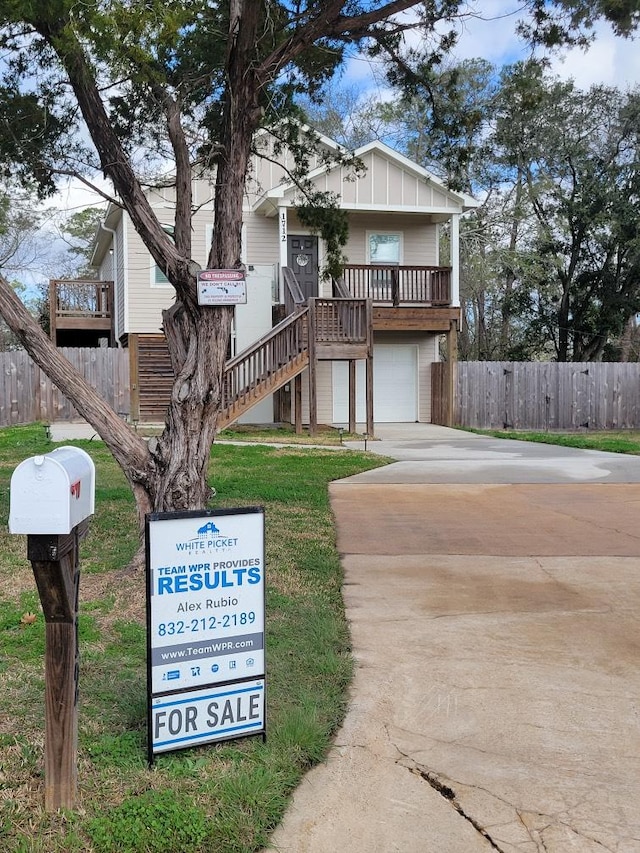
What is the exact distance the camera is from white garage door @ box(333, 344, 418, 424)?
20.9 meters

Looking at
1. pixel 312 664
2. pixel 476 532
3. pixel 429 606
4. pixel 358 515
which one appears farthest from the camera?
pixel 358 515

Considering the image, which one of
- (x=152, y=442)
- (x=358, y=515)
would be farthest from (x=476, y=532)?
(x=152, y=442)

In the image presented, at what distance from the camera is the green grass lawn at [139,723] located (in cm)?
257

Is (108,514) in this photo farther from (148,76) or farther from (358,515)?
(148,76)

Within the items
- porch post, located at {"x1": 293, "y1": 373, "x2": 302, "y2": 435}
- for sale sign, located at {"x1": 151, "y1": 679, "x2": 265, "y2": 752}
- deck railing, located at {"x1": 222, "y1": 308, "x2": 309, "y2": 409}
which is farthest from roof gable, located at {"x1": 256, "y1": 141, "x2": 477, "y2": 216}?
for sale sign, located at {"x1": 151, "y1": 679, "x2": 265, "y2": 752}

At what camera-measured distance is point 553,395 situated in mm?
21516

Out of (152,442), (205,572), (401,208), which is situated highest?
(401,208)

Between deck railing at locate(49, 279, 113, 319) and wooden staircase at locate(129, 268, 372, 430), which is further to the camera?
deck railing at locate(49, 279, 113, 319)

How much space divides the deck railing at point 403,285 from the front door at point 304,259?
1.28 m

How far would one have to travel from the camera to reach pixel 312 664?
397 centimetres

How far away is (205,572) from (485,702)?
152cm

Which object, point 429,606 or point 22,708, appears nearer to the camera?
point 22,708

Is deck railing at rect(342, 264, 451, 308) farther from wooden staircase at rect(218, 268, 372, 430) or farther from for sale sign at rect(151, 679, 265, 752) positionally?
for sale sign at rect(151, 679, 265, 752)

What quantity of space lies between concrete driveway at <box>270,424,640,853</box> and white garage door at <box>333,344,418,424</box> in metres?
12.8
